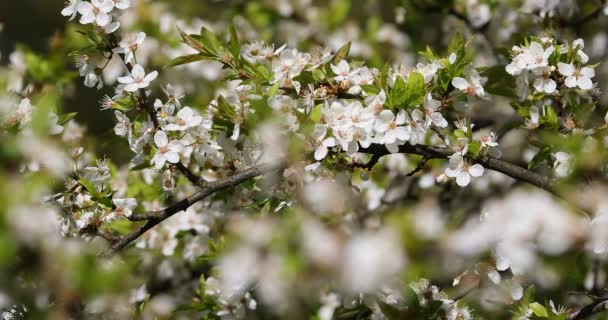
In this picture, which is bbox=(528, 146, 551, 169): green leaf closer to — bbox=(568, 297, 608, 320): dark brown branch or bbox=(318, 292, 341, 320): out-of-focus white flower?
bbox=(568, 297, 608, 320): dark brown branch

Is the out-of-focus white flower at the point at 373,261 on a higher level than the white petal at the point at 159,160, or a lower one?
higher

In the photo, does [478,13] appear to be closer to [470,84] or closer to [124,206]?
[470,84]

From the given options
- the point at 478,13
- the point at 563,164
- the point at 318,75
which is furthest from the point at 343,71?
the point at 478,13

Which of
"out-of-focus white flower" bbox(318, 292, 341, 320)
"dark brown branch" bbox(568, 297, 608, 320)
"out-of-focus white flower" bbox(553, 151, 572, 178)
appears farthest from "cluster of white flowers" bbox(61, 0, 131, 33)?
"dark brown branch" bbox(568, 297, 608, 320)

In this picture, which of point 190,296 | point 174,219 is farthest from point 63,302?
point 190,296

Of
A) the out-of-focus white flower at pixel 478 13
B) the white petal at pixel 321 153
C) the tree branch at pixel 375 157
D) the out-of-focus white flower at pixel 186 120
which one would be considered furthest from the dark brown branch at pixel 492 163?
the out-of-focus white flower at pixel 478 13

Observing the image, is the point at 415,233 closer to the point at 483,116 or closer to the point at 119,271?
the point at 119,271

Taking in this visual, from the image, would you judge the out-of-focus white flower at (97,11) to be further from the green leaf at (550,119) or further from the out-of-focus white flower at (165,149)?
the green leaf at (550,119)
